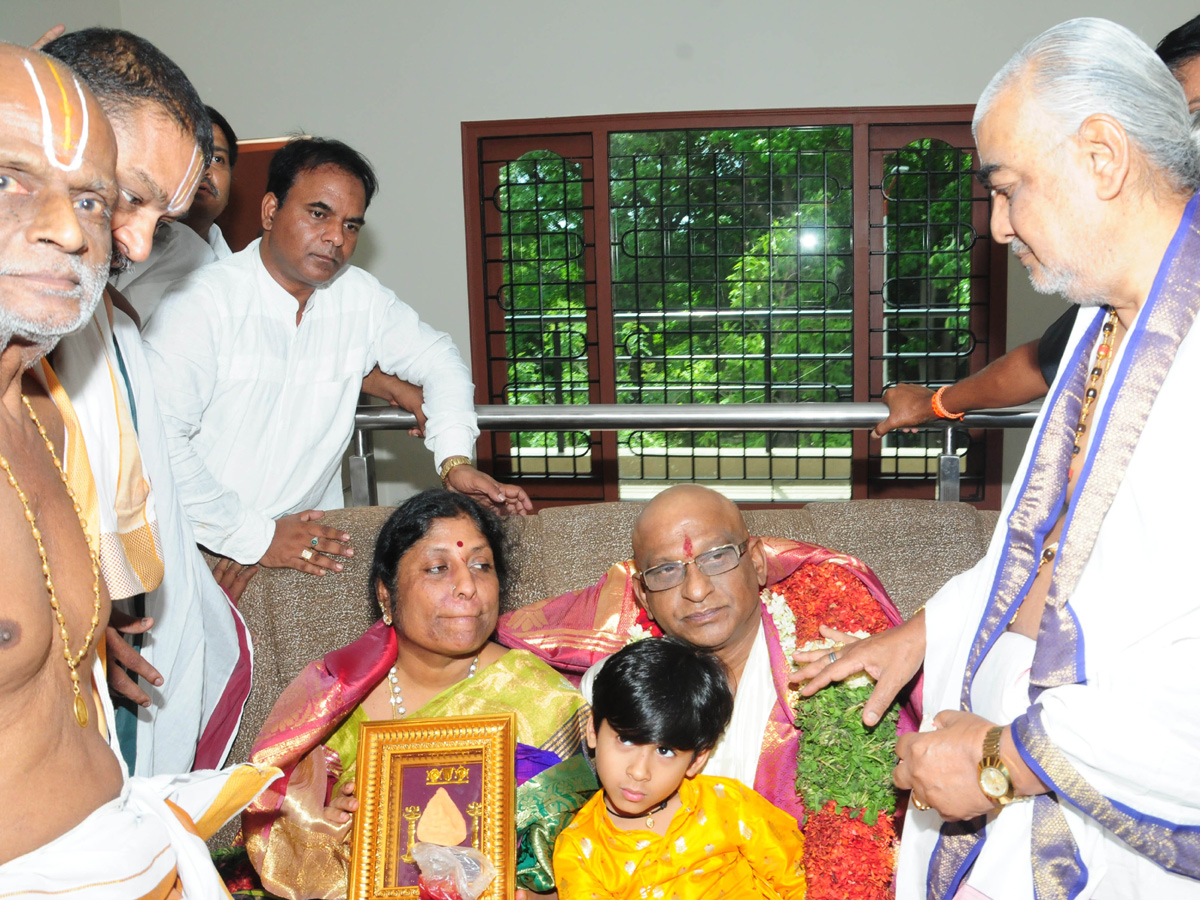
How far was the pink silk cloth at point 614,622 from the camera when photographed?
2.20m

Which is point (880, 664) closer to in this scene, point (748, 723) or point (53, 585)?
point (748, 723)

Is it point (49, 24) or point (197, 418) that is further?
point (49, 24)

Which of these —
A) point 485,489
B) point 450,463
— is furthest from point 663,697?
point 450,463

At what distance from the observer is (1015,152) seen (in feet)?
4.65

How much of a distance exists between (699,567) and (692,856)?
1.97 feet

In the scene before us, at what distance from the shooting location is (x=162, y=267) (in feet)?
10.5

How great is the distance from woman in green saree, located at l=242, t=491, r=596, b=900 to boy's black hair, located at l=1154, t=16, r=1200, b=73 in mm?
1813

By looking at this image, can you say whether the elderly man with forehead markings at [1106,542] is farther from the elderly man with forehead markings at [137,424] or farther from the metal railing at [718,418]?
the elderly man with forehead markings at [137,424]

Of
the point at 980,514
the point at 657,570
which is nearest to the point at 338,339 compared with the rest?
the point at 657,570

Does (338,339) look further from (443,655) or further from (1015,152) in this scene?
(1015,152)

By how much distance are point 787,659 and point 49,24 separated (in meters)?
5.74

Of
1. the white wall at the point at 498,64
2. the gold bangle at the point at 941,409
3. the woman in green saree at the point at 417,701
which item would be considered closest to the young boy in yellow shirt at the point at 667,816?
the woman in green saree at the point at 417,701

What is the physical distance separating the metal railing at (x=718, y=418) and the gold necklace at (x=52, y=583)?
1434mm

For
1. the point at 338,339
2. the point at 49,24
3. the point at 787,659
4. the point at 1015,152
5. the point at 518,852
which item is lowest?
the point at 518,852
